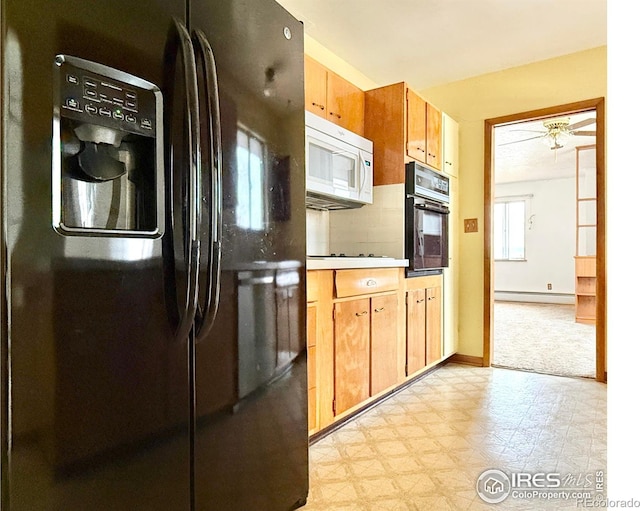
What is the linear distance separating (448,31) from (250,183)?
2406mm

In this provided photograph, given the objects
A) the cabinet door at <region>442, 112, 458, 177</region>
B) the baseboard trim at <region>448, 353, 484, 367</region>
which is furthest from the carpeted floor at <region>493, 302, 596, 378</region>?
the cabinet door at <region>442, 112, 458, 177</region>

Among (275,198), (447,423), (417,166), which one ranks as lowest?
(447,423)

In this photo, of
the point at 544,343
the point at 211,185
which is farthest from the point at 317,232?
the point at 544,343

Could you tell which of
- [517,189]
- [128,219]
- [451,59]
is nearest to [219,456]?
[128,219]

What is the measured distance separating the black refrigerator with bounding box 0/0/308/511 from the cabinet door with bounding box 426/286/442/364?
200 centimetres

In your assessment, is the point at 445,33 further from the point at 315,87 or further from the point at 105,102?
the point at 105,102

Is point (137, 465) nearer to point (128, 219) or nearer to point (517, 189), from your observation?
point (128, 219)

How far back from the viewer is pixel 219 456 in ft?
3.98

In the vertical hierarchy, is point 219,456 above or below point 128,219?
below

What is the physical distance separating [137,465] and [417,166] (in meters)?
2.60

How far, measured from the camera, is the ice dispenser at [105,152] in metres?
0.88

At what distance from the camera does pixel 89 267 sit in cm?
91

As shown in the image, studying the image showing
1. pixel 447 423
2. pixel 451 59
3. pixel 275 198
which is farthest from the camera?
pixel 451 59

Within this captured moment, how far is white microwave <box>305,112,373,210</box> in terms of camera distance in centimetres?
245
